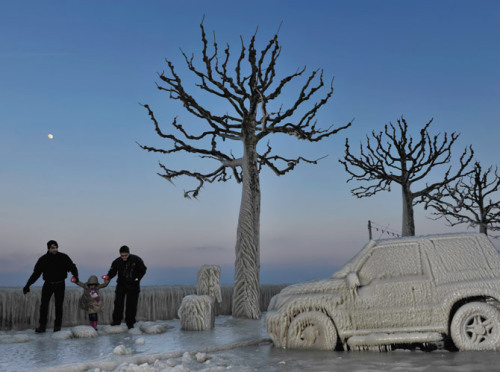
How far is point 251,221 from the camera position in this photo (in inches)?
566

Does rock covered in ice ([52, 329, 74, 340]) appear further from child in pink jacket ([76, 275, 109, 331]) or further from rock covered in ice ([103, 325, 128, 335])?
child in pink jacket ([76, 275, 109, 331])

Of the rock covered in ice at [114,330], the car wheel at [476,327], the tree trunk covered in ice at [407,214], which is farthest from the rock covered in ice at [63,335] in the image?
the tree trunk covered in ice at [407,214]

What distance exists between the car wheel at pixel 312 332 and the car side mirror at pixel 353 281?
0.58 meters

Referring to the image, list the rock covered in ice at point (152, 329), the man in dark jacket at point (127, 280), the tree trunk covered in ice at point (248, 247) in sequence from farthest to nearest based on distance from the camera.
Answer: the tree trunk covered in ice at point (248, 247), the man in dark jacket at point (127, 280), the rock covered in ice at point (152, 329)

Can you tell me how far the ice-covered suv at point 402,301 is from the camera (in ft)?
25.1

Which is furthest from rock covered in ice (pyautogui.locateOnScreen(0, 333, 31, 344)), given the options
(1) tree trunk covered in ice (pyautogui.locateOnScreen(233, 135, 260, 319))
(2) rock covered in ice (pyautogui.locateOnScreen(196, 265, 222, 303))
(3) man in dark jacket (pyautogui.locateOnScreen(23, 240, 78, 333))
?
(1) tree trunk covered in ice (pyautogui.locateOnScreen(233, 135, 260, 319))

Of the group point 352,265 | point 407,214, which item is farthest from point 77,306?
point 407,214

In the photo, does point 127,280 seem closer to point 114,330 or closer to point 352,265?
point 114,330

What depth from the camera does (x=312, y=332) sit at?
8.02 meters

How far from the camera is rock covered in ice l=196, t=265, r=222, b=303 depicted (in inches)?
467

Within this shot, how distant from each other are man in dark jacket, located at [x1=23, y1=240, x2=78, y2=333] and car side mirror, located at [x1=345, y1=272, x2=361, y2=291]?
6.15m

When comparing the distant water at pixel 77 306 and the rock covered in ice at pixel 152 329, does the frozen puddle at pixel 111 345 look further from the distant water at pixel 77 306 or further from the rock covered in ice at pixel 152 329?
the distant water at pixel 77 306

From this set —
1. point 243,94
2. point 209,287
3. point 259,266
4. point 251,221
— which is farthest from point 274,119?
point 209,287

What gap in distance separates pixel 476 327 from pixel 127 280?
22.8 feet
